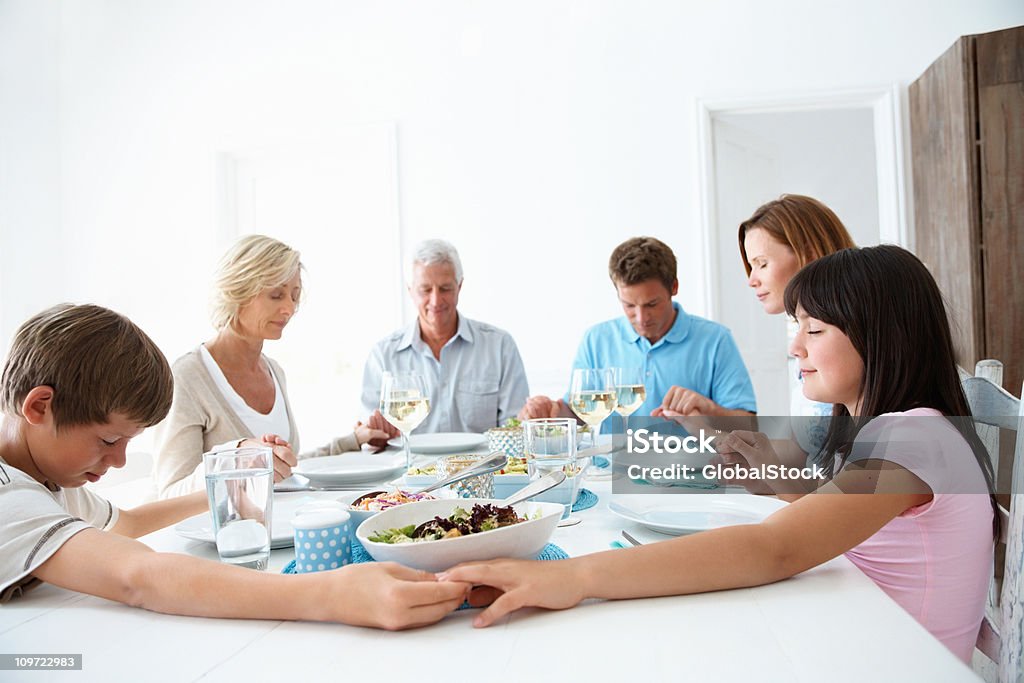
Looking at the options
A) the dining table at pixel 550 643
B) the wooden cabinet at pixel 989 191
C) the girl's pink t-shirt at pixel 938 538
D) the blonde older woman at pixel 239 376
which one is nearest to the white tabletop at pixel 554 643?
the dining table at pixel 550 643

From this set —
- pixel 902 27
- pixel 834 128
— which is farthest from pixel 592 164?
pixel 834 128

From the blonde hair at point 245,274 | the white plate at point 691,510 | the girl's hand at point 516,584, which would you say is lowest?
the white plate at point 691,510

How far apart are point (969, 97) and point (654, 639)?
323 centimetres

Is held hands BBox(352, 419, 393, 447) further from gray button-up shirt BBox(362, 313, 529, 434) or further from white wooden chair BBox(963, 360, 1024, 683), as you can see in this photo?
white wooden chair BBox(963, 360, 1024, 683)

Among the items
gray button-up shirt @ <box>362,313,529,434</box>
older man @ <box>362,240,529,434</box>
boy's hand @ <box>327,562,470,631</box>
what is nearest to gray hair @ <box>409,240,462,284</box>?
older man @ <box>362,240,529,434</box>

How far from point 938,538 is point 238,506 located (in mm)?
937

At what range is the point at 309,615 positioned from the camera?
71 centimetres

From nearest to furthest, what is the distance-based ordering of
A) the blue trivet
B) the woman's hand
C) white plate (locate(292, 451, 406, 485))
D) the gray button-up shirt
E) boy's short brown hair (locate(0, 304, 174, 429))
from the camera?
boy's short brown hair (locate(0, 304, 174, 429)), the blue trivet, white plate (locate(292, 451, 406, 485)), the woman's hand, the gray button-up shirt

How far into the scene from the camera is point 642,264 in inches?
99.6

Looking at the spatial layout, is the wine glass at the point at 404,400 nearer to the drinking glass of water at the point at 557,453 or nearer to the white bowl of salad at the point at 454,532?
the drinking glass of water at the point at 557,453

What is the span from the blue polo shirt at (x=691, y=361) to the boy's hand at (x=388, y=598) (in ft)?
6.54

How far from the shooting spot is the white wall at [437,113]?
3750 millimetres

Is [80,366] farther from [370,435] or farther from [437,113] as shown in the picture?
[437,113]

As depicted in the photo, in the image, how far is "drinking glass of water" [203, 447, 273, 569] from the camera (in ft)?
2.89
